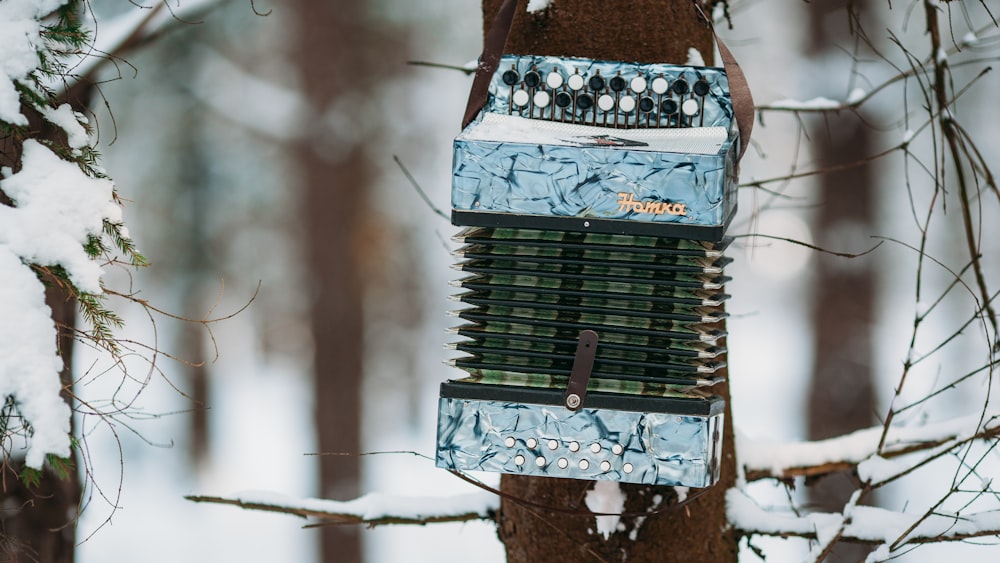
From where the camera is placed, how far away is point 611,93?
1.98 meters

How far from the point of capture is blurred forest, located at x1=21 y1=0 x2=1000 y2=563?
6.04 metres

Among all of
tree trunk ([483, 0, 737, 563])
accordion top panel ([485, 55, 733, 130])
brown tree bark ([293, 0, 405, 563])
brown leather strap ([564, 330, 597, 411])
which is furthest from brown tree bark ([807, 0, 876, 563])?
brown leather strap ([564, 330, 597, 411])

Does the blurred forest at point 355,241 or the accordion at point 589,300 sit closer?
the accordion at point 589,300

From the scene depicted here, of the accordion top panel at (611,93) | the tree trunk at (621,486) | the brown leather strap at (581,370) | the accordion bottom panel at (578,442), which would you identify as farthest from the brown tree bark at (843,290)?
the brown leather strap at (581,370)

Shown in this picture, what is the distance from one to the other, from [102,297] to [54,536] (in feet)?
4.05

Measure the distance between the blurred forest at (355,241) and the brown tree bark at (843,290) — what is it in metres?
0.01

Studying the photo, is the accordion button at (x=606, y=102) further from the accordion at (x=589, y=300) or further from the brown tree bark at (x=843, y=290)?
the brown tree bark at (x=843, y=290)

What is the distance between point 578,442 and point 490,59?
0.83 m

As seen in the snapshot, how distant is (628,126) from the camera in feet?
6.47

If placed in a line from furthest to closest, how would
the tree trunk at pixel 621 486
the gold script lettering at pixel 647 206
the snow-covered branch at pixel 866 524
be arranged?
the tree trunk at pixel 621 486 → the snow-covered branch at pixel 866 524 → the gold script lettering at pixel 647 206

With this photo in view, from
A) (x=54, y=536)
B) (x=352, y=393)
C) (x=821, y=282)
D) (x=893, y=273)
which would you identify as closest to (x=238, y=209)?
(x=352, y=393)

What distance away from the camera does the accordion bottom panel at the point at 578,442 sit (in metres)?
1.83

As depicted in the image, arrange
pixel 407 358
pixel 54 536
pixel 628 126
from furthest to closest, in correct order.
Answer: pixel 407 358 < pixel 54 536 < pixel 628 126

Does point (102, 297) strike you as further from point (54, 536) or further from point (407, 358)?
point (407, 358)
